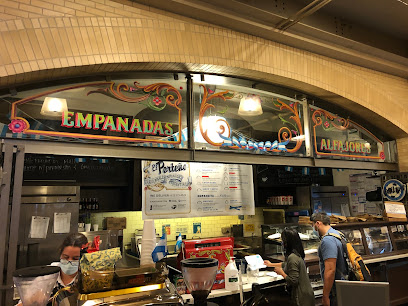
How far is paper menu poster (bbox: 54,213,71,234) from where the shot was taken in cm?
459

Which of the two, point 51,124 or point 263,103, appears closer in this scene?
point 51,124

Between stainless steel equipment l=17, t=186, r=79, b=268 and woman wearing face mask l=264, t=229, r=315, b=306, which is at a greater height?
stainless steel equipment l=17, t=186, r=79, b=268

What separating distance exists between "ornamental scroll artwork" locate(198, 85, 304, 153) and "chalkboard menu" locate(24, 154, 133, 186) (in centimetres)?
251

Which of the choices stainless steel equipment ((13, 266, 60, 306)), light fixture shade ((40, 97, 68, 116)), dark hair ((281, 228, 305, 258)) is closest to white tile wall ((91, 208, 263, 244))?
light fixture shade ((40, 97, 68, 116))

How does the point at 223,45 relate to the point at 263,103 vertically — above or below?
above

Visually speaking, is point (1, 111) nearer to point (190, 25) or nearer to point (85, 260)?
point (85, 260)

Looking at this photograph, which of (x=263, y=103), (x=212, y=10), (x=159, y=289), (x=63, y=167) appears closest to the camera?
(x=159, y=289)

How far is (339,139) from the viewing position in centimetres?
494

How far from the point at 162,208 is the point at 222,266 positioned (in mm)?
2244

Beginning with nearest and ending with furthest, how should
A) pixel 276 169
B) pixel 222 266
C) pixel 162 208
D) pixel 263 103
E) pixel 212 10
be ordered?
pixel 222 266
pixel 212 10
pixel 263 103
pixel 162 208
pixel 276 169

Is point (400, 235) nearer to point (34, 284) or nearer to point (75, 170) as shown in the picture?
point (34, 284)

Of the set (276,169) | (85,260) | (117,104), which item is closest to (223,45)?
(117,104)

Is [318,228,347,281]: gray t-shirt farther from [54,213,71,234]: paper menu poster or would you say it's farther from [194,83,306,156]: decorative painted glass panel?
[54,213,71,234]: paper menu poster

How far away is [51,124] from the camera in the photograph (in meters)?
3.01
